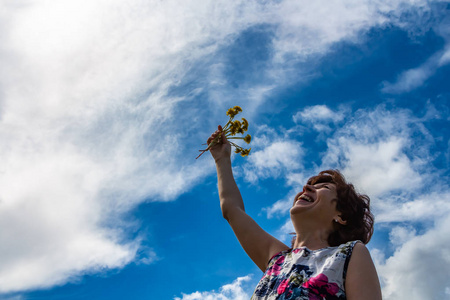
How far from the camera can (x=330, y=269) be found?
124 inches

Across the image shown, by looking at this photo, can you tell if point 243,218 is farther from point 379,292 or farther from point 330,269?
point 379,292

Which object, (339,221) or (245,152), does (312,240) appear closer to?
(339,221)

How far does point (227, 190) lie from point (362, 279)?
187cm

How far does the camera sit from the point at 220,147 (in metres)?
4.98

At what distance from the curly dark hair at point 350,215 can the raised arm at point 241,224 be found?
1.75 feet

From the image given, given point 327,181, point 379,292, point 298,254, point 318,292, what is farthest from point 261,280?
point 327,181

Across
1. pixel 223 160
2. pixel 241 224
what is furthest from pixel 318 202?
pixel 223 160

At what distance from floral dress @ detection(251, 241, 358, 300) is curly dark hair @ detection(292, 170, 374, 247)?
434mm

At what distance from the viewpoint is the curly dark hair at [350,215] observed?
3.83 metres

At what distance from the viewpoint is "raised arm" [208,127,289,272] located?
157 inches

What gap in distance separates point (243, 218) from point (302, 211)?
2.18 feet

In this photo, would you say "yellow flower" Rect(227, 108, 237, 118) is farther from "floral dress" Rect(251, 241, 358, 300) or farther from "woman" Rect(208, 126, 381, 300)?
"floral dress" Rect(251, 241, 358, 300)

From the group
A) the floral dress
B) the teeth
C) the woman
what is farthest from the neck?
the teeth

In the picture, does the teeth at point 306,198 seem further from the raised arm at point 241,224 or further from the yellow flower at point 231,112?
the yellow flower at point 231,112
